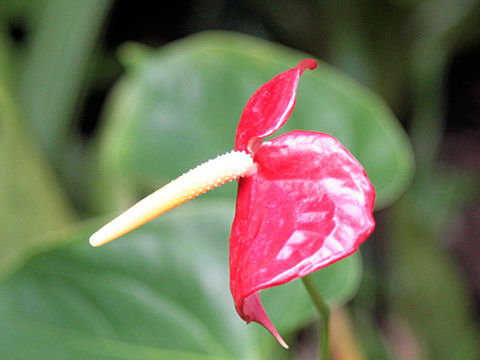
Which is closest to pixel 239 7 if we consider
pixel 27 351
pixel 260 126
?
pixel 27 351

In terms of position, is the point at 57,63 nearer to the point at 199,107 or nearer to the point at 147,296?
the point at 199,107

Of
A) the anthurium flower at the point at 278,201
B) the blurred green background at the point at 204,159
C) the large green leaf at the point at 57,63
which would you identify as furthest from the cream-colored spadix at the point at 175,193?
the large green leaf at the point at 57,63

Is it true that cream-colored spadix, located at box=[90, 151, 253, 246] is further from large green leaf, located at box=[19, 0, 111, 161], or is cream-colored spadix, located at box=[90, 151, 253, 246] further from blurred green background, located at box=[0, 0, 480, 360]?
large green leaf, located at box=[19, 0, 111, 161]

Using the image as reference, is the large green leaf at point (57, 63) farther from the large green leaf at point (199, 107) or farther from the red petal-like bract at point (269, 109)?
the red petal-like bract at point (269, 109)

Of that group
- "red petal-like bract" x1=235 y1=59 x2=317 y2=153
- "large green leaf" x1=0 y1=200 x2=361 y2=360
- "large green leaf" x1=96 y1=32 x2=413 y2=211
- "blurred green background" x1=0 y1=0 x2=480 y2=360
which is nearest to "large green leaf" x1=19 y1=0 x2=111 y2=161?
"blurred green background" x1=0 y1=0 x2=480 y2=360

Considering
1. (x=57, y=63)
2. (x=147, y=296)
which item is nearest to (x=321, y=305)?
(x=147, y=296)

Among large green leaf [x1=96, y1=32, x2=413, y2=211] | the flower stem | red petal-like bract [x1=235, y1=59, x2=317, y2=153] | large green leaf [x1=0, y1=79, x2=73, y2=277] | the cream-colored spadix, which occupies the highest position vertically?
red petal-like bract [x1=235, y1=59, x2=317, y2=153]
